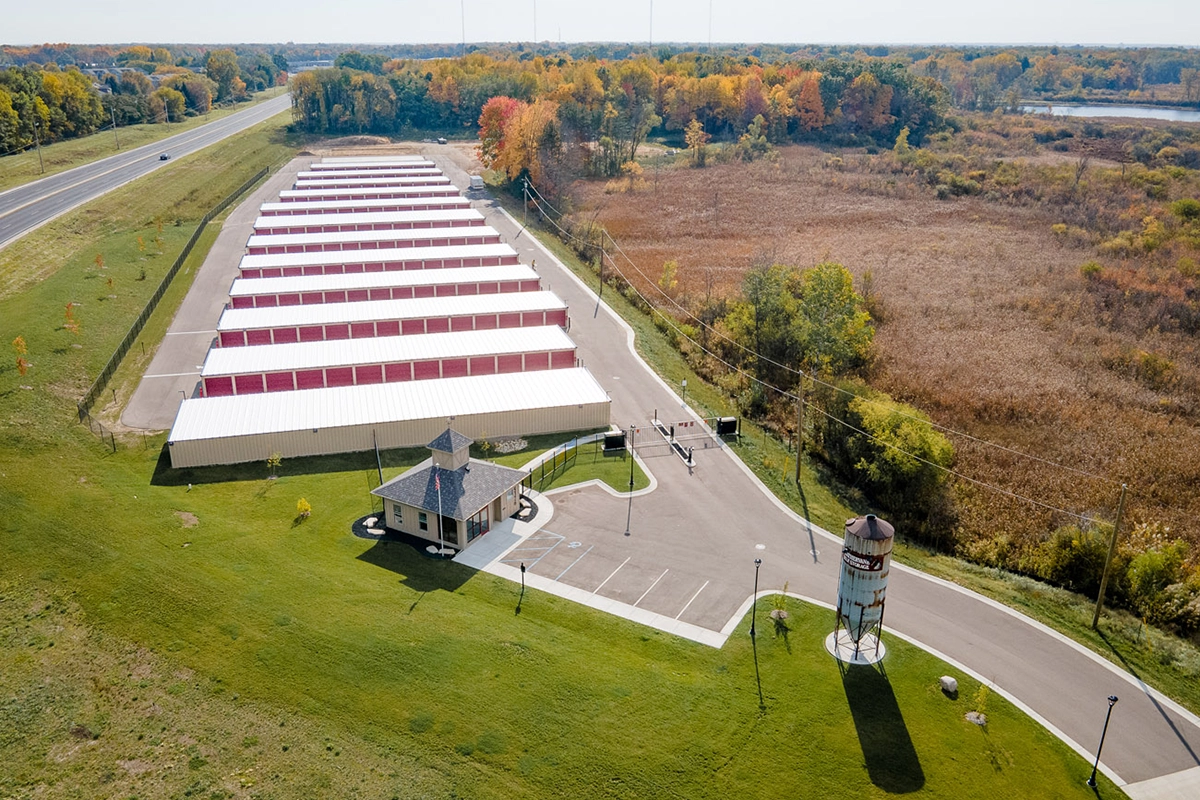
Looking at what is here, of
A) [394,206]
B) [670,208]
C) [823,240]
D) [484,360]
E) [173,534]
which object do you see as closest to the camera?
[173,534]

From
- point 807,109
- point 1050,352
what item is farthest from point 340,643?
point 807,109

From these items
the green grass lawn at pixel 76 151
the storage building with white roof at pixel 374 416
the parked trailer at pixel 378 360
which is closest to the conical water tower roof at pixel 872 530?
the storage building with white roof at pixel 374 416

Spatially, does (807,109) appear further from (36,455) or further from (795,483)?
(36,455)

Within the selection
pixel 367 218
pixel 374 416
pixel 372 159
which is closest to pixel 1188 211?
pixel 367 218

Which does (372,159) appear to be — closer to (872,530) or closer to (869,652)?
(872,530)

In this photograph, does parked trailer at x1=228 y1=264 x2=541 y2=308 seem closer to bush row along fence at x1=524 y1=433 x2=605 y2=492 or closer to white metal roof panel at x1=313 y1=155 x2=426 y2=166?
bush row along fence at x1=524 y1=433 x2=605 y2=492

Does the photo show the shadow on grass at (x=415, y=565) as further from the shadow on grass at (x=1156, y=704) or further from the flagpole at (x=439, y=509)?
the shadow on grass at (x=1156, y=704)
